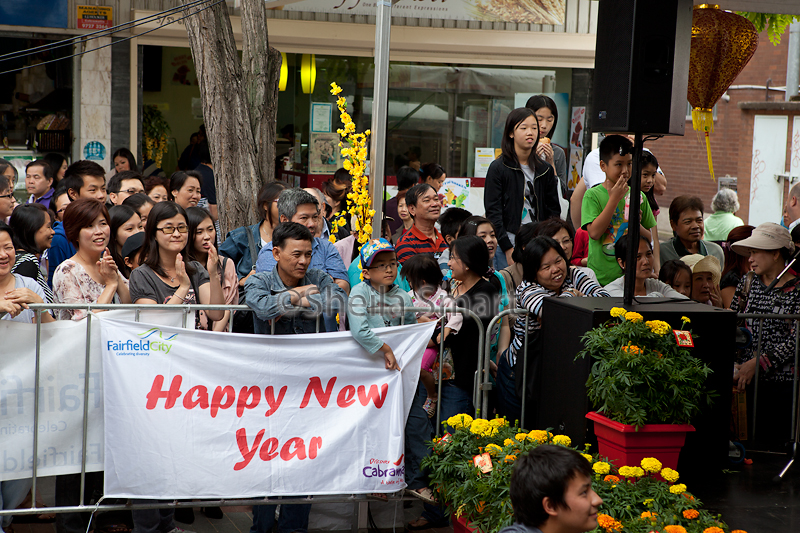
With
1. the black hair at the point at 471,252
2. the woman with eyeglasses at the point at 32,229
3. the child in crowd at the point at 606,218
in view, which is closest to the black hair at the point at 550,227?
the child in crowd at the point at 606,218

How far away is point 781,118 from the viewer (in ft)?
59.7

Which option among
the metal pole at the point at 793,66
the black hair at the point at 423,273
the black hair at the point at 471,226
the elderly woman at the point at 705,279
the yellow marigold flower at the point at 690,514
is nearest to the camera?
the yellow marigold flower at the point at 690,514

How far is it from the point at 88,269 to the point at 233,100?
2.65 metres

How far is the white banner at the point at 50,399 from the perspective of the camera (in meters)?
4.44

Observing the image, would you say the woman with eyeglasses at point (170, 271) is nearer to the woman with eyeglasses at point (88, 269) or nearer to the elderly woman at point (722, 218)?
the woman with eyeglasses at point (88, 269)

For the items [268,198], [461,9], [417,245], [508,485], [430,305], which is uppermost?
[461,9]

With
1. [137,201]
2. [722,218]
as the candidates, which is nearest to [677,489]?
[137,201]

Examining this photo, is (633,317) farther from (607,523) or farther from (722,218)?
(722,218)

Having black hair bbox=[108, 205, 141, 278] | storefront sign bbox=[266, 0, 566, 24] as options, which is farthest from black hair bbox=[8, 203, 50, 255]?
storefront sign bbox=[266, 0, 566, 24]

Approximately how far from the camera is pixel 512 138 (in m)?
6.95

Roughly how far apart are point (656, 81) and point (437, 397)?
7.46 feet

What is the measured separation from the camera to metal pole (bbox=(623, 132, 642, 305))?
471 centimetres

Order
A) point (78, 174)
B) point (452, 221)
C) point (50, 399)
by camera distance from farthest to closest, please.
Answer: point (78, 174), point (452, 221), point (50, 399)

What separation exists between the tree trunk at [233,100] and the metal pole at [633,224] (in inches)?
145
